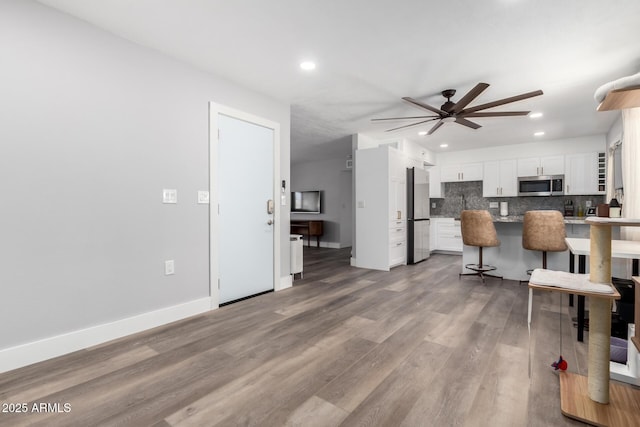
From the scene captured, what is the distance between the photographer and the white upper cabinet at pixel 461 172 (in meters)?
6.89

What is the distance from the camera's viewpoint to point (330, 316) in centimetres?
288

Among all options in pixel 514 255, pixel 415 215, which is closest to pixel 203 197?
pixel 415 215

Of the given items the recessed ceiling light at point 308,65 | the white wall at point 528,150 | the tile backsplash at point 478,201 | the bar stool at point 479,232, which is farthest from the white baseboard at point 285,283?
the white wall at point 528,150

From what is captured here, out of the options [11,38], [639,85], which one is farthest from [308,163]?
[639,85]

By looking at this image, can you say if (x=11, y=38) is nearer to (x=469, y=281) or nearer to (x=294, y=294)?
(x=294, y=294)

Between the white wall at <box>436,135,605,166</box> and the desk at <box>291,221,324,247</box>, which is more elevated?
the white wall at <box>436,135,605,166</box>

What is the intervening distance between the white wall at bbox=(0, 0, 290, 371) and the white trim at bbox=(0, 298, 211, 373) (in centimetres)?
4

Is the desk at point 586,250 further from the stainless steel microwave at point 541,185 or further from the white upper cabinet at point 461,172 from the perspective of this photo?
the white upper cabinet at point 461,172

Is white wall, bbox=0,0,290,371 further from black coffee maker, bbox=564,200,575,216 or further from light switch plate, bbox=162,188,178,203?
black coffee maker, bbox=564,200,575,216

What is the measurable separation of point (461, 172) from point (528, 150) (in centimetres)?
137

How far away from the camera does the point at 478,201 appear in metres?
7.13

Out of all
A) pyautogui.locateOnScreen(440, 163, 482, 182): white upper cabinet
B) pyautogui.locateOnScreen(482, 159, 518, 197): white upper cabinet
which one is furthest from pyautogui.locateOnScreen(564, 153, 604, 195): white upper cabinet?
pyautogui.locateOnScreen(440, 163, 482, 182): white upper cabinet

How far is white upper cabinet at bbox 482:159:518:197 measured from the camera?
646 cm

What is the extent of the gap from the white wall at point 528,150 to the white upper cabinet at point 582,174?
0.50 feet
